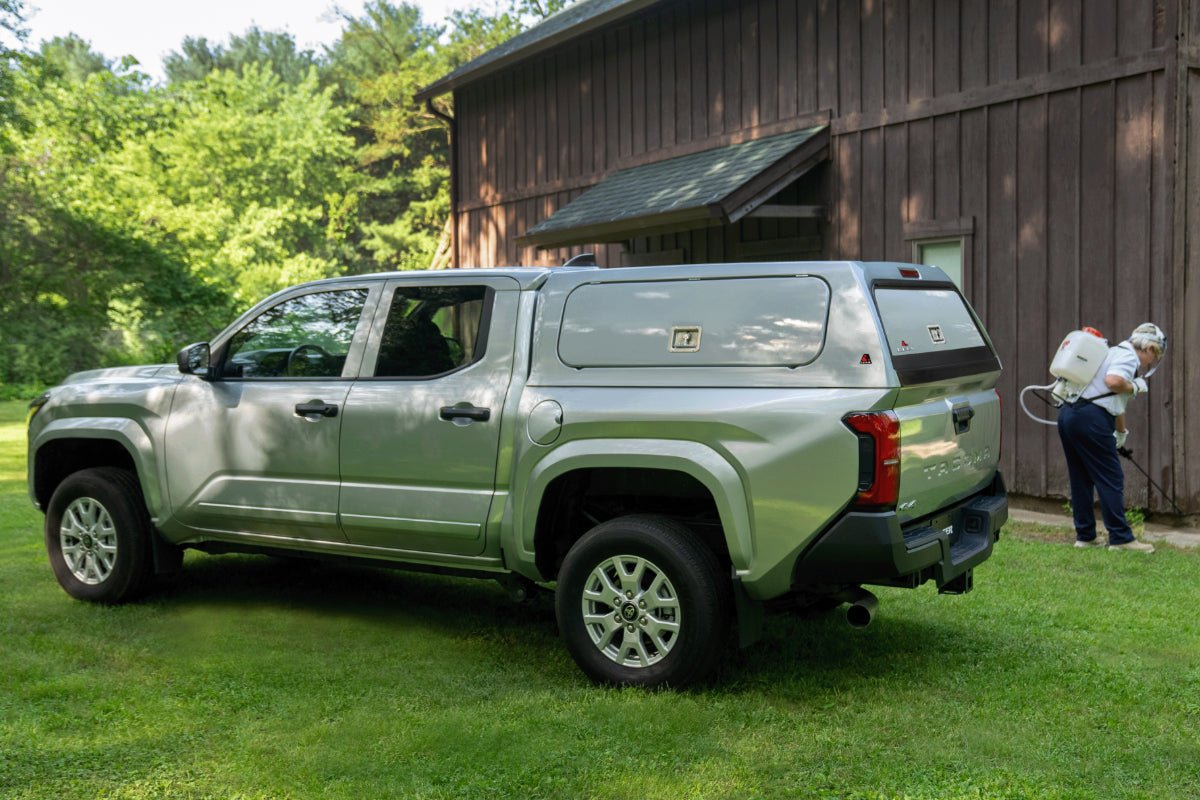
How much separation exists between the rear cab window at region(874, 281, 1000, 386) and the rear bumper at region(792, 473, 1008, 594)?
0.62m

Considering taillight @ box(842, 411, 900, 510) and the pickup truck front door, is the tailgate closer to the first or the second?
taillight @ box(842, 411, 900, 510)

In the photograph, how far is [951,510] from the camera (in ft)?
18.1

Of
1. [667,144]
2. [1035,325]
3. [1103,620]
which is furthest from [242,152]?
[1103,620]

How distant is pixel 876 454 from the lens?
Answer: 474cm

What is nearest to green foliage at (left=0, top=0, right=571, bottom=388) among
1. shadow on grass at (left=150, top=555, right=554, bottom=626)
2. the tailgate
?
shadow on grass at (left=150, top=555, right=554, bottom=626)

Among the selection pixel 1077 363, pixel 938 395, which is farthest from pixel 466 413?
pixel 1077 363

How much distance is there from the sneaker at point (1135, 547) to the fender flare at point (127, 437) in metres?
6.74

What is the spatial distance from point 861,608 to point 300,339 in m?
3.38

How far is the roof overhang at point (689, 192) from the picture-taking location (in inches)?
464

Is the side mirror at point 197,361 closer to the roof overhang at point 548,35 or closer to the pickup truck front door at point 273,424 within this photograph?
the pickup truck front door at point 273,424

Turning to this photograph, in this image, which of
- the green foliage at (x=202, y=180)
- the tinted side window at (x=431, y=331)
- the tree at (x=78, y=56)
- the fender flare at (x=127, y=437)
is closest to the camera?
the tinted side window at (x=431, y=331)

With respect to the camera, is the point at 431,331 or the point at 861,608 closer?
the point at 861,608

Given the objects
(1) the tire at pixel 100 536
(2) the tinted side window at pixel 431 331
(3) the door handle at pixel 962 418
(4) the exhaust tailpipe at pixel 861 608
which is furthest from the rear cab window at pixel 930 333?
(1) the tire at pixel 100 536

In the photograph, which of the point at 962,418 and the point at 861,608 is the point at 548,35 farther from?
the point at 861,608
